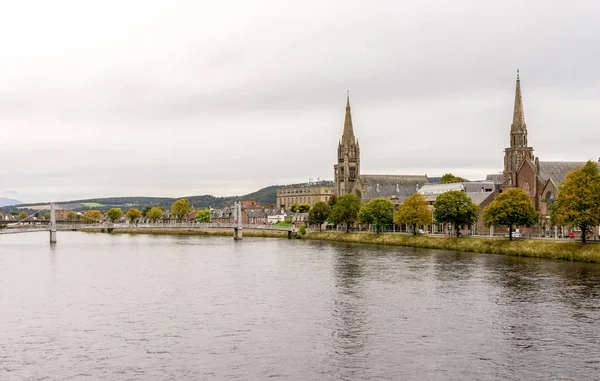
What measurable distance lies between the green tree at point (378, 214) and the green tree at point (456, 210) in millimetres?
27231

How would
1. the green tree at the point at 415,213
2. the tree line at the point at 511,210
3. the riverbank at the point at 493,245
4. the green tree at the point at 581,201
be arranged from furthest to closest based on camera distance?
the green tree at the point at 415,213 < the tree line at the point at 511,210 < the green tree at the point at 581,201 < the riverbank at the point at 493,245

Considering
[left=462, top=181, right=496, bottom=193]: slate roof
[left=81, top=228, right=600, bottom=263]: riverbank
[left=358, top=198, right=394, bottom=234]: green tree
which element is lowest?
[left=81, top=228, right=600, bottom=263]: riverbank

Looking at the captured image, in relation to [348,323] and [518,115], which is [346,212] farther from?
[348,323]

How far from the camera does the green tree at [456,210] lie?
114m

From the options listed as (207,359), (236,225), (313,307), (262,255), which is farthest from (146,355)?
(236,225)

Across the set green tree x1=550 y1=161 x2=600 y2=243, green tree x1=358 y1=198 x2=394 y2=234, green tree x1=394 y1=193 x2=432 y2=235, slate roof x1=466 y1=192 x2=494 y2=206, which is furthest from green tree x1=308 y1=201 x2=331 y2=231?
green tree x1=550 y1=161 x2=600 y2=243

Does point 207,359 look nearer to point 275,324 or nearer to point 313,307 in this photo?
point 275,324

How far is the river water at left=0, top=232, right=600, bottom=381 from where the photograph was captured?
32.8 metres

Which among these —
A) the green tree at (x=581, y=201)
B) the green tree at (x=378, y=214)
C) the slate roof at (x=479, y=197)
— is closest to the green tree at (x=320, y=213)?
the green tree at (x=378, y=214)

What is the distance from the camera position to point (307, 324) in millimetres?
43219

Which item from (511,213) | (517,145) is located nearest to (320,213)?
(517,145)

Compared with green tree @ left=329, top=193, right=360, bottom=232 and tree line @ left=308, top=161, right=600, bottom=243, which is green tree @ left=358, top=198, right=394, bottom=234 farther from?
green tree @ left=329, top=193, right=360, bottom=232

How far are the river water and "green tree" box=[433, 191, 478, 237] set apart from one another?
36.8 metres

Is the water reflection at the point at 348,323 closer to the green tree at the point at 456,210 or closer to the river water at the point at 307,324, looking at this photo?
the river water at the point at 307,324
